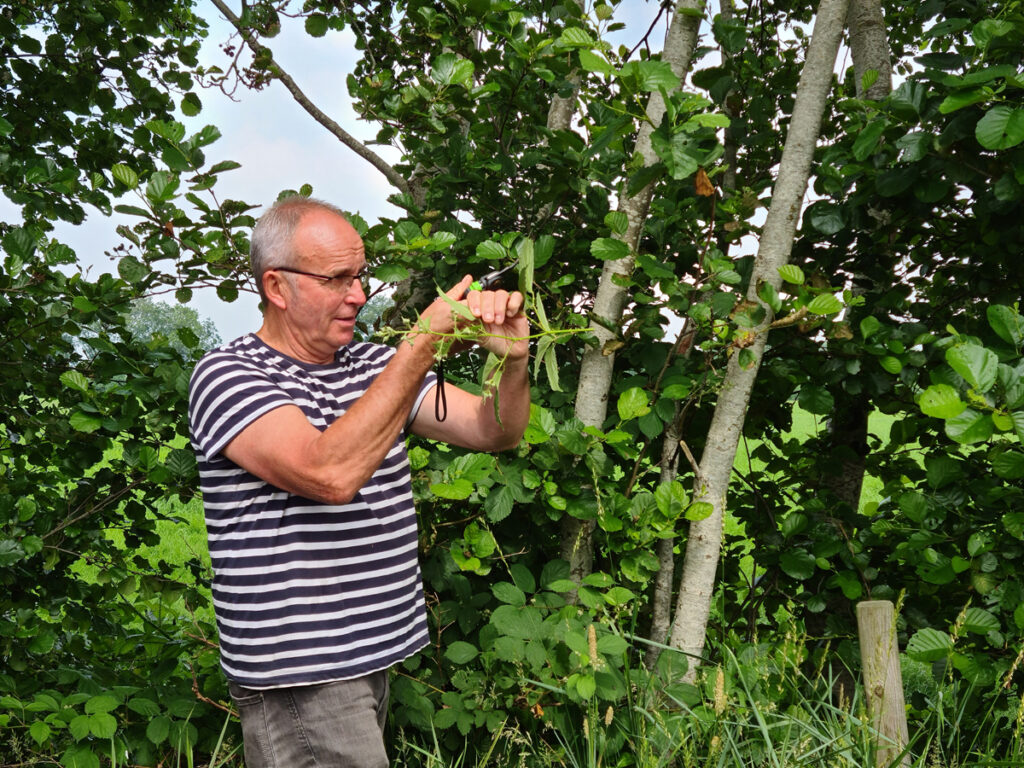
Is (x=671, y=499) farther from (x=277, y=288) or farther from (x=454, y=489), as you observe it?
(x=277, y=288)

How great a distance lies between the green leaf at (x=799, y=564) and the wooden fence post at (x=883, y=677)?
0.35 meters

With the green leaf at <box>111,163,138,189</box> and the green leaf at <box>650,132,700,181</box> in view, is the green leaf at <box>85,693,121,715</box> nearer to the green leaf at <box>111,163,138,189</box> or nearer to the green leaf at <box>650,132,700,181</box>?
the green leaf at <box>111,163,138,189</box>

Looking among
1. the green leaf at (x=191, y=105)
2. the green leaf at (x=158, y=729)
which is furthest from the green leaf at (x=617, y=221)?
the green leaf at (x=158, y=729)

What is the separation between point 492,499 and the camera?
8.20ft

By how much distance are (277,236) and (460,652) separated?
1300mm

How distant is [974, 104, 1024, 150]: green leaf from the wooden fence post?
1.23 m

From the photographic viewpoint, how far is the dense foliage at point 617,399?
7.68 feet

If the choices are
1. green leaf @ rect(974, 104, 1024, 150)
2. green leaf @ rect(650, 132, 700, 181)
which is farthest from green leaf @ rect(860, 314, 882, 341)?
green leaf @ rect(650, 132, 700, 181)

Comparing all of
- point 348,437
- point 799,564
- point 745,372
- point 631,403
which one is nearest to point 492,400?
point 631,403

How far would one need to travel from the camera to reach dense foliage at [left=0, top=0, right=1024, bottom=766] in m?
A: 2.34

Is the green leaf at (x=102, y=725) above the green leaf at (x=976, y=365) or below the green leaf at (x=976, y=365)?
below

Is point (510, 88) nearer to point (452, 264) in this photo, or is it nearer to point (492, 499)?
point (452, 264)

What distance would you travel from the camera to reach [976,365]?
189 centimetres

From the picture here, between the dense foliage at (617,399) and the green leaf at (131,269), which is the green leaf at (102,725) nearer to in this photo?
the dense foliage at (617,399)
